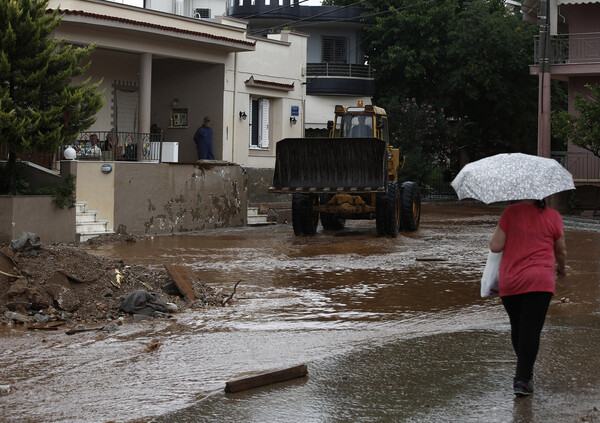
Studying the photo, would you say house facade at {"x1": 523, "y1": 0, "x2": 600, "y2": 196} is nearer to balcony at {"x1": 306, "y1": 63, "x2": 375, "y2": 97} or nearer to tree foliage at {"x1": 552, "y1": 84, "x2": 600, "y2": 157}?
tree foliage at {"x1": 552, "y1": 84, "x2": 600, "y2": 157}

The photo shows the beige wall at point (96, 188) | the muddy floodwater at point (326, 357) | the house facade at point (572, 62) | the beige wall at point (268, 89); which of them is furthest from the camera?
the house facade at point (572, 62)

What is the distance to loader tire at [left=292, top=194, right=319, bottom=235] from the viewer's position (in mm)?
20625

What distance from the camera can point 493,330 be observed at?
9297 mm

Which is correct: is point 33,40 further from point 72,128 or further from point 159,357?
point 159,357

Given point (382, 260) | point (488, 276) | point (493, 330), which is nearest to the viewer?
point (488, 276)

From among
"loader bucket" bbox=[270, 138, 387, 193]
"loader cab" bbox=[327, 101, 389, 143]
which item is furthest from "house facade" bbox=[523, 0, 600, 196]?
"loader bucket" bbox=[270, 138, 387, 193]

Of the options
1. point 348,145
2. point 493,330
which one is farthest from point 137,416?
point 348,145

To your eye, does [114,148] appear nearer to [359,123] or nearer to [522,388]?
[359,123]

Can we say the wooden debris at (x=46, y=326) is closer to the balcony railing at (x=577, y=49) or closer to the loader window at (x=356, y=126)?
the loader window at (x=356, y=126)

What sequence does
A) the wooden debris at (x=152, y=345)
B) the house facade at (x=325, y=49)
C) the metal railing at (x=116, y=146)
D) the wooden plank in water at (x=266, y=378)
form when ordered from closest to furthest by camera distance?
the wooden plank in water at (x=266, y=378)
the wooden debris at (x=152, y=345)
the metal railing at (x=116, y=146)
the house facade at (x=325, y=49)

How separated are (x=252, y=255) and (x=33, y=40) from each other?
613 cm

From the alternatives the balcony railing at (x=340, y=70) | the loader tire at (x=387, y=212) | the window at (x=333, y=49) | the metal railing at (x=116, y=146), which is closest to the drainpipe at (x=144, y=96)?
the metal railing at (x=116, y=146)

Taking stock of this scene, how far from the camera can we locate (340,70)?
143 feet

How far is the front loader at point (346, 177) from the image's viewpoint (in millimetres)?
19906
